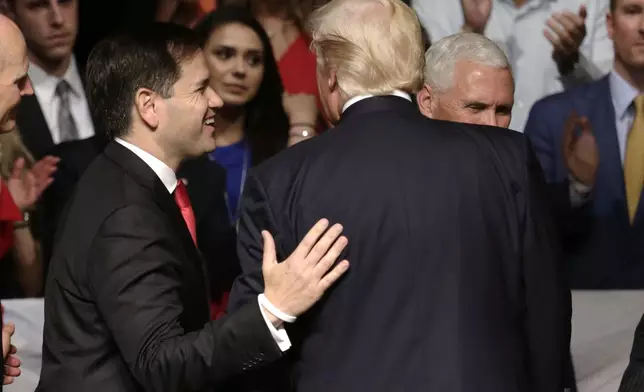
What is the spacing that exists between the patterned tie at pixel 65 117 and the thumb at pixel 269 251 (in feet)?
5.51

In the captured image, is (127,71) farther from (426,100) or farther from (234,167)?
(234,167)

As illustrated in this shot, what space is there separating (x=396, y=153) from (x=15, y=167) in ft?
6.00

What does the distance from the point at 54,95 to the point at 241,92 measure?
0.61 m

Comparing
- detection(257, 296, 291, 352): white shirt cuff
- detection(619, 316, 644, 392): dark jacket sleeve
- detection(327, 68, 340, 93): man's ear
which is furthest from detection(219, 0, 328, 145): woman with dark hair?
detection(619, 316, 644, 392): dark jacket sleeve

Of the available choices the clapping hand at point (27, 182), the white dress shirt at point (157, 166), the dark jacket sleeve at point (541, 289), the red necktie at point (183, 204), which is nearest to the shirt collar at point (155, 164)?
the white dress shirt at point (157, 166)

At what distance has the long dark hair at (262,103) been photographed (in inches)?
128

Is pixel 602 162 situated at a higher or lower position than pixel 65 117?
lower

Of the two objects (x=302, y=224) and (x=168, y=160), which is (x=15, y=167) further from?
(x=302, y=224)

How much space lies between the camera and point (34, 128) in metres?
3.26

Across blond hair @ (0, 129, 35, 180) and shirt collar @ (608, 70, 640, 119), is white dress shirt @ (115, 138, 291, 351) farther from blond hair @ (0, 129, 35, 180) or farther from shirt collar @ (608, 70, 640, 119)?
shirt collar @ (608, 70, 640, 119)

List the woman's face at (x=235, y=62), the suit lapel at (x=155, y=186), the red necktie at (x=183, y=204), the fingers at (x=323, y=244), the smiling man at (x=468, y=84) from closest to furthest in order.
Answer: the fingers at (x=323, y=244)
the suit lapel at (x=155, y=186)
the red necktie at (x=183, y=204)
the smiling man at (x=468, y=84)
the woman's face at (x=235, y=62)

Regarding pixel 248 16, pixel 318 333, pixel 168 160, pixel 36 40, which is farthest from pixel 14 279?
pixel 318 333

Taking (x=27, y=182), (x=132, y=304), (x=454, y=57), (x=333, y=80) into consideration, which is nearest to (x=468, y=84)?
(x=454, y=57)

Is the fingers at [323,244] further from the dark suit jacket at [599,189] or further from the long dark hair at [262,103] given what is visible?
the dark suit jacket at [599,189]
